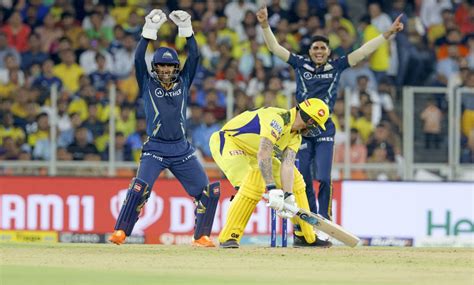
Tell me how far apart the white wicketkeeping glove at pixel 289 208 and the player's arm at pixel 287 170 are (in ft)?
0.31

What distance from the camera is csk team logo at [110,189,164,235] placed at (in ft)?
64.2

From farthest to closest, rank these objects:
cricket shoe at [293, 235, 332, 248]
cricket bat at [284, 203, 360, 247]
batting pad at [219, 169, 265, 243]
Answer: cricket shoe at [293, 235, 332, 248] < batting pad at [219, 169, 265, 243] < cricket bat at [284, 203, 360, 247]

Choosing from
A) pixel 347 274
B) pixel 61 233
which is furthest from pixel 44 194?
pixel 347 274

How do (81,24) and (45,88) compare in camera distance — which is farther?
(81,24)

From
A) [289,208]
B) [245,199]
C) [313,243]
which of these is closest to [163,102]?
[245,199]

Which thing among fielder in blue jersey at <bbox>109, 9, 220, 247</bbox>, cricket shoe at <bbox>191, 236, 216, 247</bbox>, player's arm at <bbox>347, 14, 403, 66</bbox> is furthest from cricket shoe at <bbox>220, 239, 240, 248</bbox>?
player's arm at <bbox>347, 14, 403, 66</bbox>

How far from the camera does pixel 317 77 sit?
15297 mm

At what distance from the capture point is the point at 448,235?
1952cm

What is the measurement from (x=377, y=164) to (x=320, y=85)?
4521mm

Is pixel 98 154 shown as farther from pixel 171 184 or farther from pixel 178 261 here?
pixel 178 261

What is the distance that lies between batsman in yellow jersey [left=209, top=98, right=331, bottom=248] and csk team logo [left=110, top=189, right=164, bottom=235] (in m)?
5.13

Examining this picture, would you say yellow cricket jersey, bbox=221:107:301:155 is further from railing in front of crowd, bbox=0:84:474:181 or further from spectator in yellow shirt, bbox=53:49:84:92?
spectator in yellow shirt, bbox=53:49:84:92

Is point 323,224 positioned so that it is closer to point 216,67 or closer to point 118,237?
point 118,237

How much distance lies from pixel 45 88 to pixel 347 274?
27.6ft
